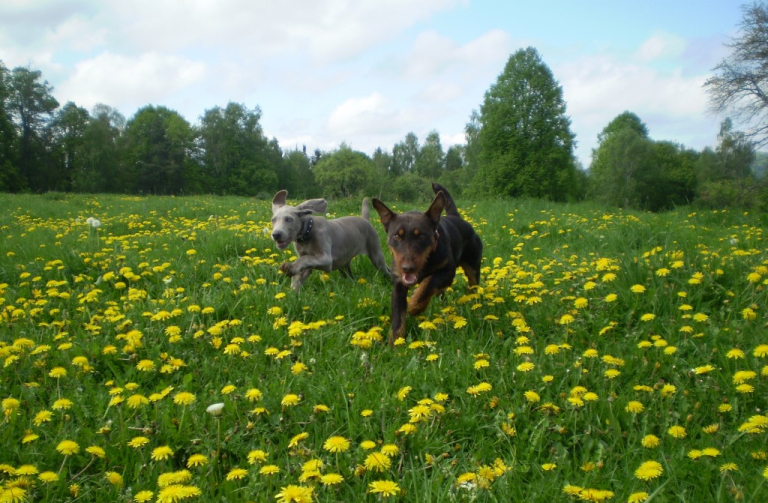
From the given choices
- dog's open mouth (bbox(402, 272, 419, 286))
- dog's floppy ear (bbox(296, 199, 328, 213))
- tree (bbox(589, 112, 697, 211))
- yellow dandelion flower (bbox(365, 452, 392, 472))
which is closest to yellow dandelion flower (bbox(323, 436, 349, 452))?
yellow dandelion flower (bbox(365, 452, 392, 472))

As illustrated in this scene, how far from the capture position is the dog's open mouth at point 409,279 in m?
3.95

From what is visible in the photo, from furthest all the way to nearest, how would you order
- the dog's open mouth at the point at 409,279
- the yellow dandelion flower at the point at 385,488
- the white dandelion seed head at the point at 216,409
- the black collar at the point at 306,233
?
the black collar at the point at 306,233 → the dog's open mouth at the point at 409,279 → the white dandelion seed head at the point at 216,409 → the yellow dandelion flower at the point at 385,488

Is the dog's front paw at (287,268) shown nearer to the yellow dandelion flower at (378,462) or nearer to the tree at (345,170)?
the yellow dandelion flower at (378,462)

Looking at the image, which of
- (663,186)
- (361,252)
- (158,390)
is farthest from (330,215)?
(663,186)

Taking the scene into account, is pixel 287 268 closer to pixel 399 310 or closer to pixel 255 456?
pixel 399 310

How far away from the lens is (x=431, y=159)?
80.2 meters

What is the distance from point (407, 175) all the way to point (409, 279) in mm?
70139

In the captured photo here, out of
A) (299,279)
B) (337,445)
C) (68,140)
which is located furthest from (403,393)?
(68,140)

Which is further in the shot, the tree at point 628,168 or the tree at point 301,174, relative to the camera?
the tree at point 301,174

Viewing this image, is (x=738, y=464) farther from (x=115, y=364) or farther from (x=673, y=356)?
(x=115, y=364)

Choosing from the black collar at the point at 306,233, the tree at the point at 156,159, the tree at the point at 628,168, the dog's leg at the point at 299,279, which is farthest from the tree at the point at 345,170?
the dog's leg at the point at 299,279

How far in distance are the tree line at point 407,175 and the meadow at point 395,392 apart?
11545 millimetres

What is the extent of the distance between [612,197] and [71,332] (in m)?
44.2

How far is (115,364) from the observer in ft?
11.1
